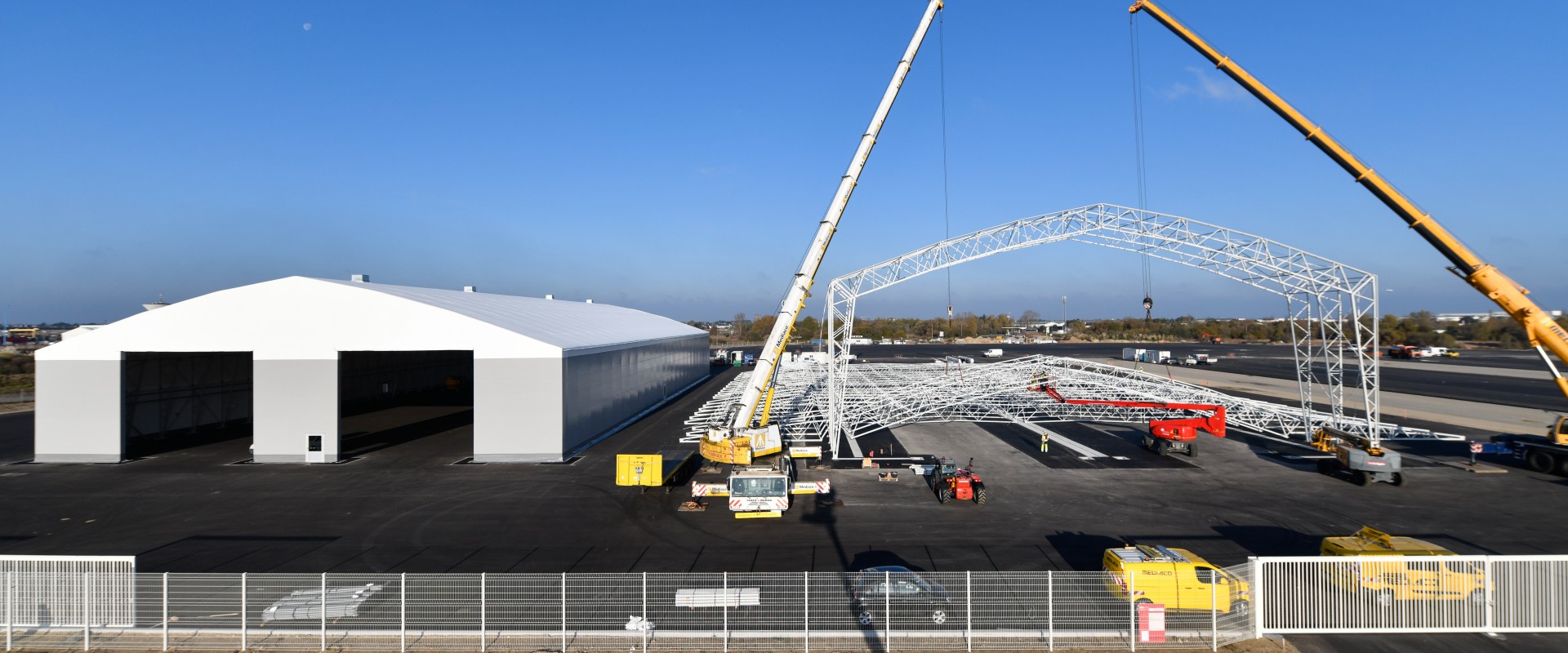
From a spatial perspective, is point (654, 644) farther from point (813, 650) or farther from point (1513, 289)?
point (1513, 289)

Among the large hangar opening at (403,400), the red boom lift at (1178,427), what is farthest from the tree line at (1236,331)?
the red boom lift at (1178,427)

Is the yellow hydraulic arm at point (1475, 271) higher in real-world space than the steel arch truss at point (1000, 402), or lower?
higher

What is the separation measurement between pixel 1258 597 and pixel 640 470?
1669 cm

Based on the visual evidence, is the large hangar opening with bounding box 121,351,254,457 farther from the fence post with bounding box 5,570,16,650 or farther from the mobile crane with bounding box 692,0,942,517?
the mobile crane with bounding box 692,0,942,517

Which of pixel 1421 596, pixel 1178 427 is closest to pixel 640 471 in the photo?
pixel 1421 596

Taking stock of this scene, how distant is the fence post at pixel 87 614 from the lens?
11.5m

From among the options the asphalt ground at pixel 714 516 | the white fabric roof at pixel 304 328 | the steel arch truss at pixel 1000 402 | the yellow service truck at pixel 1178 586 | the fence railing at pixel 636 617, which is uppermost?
the white fabric roof at pixel 304 328

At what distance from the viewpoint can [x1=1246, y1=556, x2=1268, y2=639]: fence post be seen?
456 inches

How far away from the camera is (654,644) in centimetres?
1134

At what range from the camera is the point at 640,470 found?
2269 cm

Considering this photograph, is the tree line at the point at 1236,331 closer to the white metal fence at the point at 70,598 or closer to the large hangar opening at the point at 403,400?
the large hangar opening at the point at 403,400

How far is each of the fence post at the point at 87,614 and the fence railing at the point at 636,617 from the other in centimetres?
3

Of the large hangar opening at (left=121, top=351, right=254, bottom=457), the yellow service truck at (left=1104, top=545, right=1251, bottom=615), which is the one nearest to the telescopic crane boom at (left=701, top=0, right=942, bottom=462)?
the yellow service truck at (left=1104, top=545, right=1251, bottom=615)

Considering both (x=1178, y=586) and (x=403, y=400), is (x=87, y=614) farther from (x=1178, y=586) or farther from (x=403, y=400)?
(x=403, y=400)
